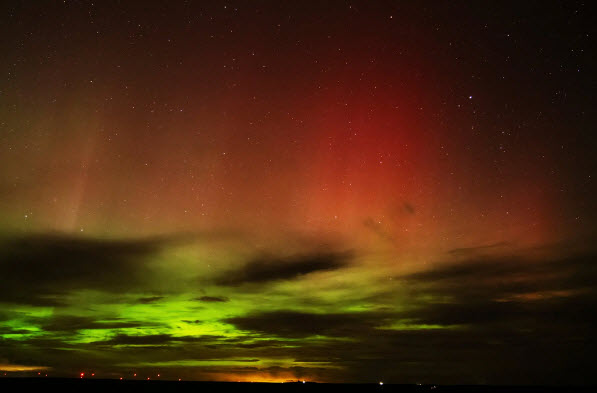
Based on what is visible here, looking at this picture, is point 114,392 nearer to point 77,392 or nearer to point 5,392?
point 77,392

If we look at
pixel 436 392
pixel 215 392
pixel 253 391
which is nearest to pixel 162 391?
pixel 215 392

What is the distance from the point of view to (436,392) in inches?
3989

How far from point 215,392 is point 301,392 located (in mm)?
14096

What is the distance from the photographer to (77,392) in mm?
65812

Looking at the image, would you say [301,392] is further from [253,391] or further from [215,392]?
[215,392]

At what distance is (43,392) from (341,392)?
55134mm

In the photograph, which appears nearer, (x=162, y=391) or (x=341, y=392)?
(x=162, y=391)

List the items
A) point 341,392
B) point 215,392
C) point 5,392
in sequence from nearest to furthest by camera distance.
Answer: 1. point 5,392
2. point 215,392
3. point 341,392

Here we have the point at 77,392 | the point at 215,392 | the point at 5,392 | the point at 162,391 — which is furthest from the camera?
the point at 215,392

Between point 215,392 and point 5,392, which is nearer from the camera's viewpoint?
point 5,392

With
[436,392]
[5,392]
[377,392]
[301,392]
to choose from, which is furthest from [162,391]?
[436,392]

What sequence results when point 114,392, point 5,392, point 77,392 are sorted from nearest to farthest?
point 5,392 < point 77,392 < point 114,392

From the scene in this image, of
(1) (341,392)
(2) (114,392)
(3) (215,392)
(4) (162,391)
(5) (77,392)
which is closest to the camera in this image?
(5) (77,392)

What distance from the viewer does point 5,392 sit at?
57.7m
